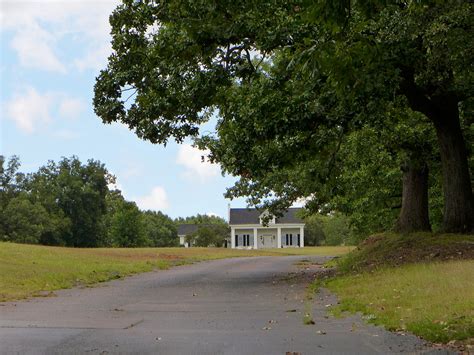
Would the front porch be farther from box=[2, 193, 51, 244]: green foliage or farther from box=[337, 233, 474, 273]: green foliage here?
box=[337, 233, 474, 273]: green foliage

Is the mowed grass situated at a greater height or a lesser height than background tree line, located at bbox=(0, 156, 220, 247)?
lesser

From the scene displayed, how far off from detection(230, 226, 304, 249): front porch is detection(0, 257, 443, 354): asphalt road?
63.0 m

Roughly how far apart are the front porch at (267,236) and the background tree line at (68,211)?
499 inches

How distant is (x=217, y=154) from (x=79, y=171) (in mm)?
75273

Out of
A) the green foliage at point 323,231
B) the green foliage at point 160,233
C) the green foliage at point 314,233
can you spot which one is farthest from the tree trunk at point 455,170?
the green foliage at point 160,233

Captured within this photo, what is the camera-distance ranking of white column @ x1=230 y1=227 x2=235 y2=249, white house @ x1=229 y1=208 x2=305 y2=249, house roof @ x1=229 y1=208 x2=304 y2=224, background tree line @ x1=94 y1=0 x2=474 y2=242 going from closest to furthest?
1. background tree line @ x1=94 y1=0 x2=474 y2=242
2. white column @ x1=230 y1=227 x2=235 y2=249
3. white house @ x1=229 y1=208 x2=305 y2=249
4. house roof @ x1=229 y1=208 x2=304 y2=224

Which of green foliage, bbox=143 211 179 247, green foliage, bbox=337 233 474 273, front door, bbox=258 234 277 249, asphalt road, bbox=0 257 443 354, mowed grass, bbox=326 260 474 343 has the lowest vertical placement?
asphalt road, bbox=0 257 443 354

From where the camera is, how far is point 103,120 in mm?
13641

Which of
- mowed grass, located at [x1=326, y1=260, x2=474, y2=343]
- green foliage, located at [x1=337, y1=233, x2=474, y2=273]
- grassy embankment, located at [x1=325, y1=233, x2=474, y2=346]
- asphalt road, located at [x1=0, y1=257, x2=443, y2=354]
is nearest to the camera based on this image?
asphalt road, located at [x1=0, y1=257, x2=443, y2=354]

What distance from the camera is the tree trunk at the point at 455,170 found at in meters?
17.6

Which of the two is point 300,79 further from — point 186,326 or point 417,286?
point 186,326

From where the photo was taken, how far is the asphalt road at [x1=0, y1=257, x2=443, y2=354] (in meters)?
7.13

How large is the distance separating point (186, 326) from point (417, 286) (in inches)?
185

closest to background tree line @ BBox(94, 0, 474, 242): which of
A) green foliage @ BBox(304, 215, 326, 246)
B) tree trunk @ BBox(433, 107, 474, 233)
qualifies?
tree trunk @ BBox(433, 107, 474, 233)
